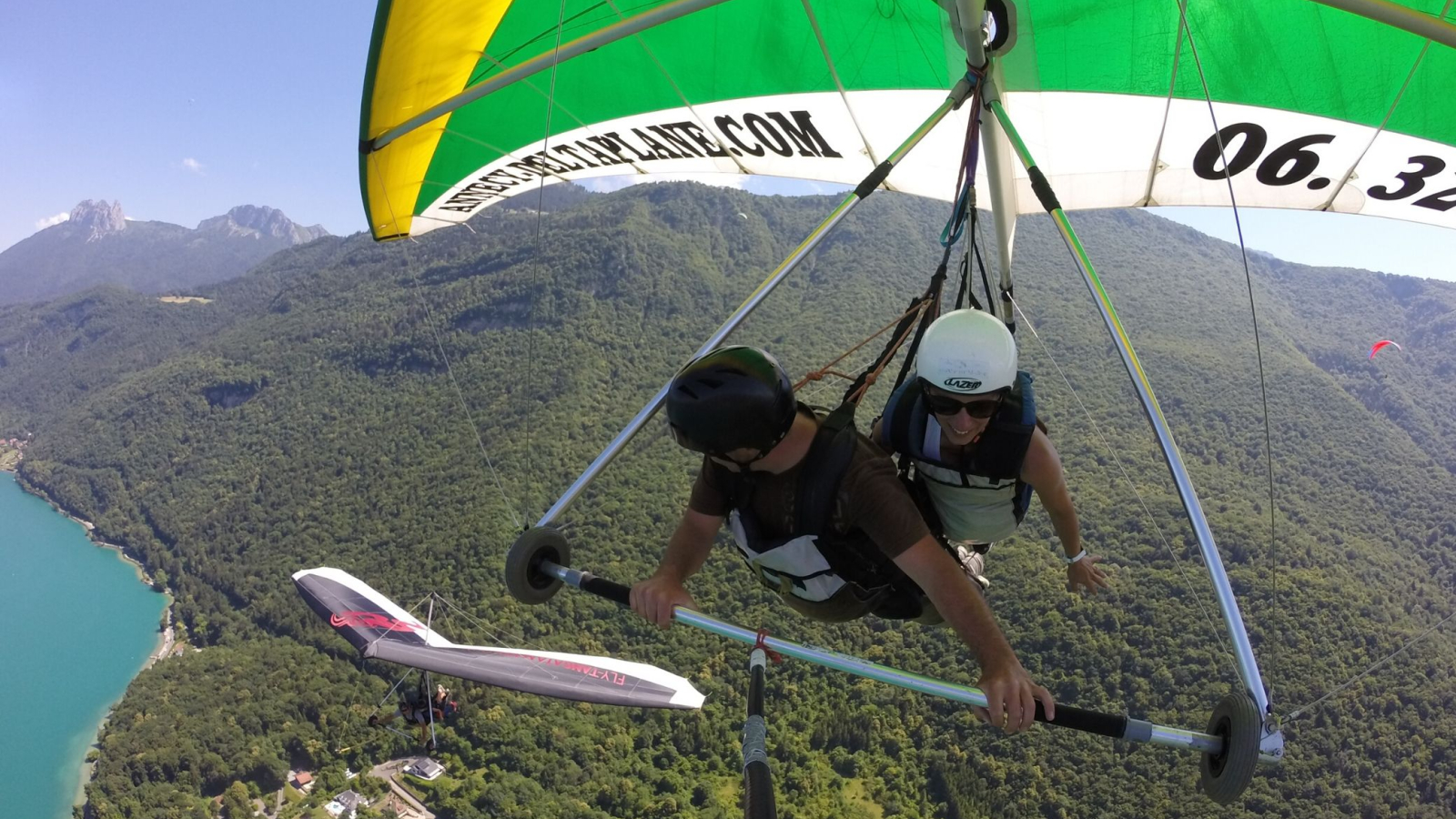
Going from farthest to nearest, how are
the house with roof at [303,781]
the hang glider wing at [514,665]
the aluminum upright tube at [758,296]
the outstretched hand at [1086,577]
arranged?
the house with roof at [303,781]
the hang glider wing at [514,665]
the outstretched hand at [1086,577]
the aluminum upright tube at [758,296]

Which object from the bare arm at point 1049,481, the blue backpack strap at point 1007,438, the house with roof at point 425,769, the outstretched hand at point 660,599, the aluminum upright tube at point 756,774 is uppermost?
the blue backpack strap at point 1007,438

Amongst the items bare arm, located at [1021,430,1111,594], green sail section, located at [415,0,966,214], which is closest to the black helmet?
bare arm, located at [1021,430,1111,594]

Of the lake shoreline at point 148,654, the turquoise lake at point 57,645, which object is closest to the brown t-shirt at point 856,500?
the lake shoreline at point 148,654

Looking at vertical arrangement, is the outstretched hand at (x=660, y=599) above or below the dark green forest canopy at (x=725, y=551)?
above

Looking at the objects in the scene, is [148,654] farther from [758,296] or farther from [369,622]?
[758,296]

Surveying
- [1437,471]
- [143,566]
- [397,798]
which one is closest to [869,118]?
[397,798]

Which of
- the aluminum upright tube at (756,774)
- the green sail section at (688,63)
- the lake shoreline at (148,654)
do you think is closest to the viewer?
the aluminum upright tube at (756,774)

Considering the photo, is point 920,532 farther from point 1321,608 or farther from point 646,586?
point 1321,608

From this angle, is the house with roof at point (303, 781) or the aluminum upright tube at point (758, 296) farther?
the house with roof at point (303, 781)

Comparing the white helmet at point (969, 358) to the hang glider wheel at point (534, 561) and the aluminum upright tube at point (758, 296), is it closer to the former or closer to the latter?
the aluminum upright tube at point (758, 296)
